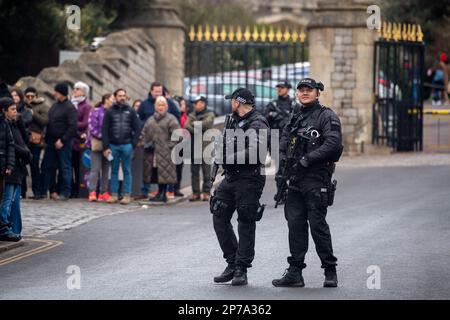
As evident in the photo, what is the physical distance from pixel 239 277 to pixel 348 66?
664 inches

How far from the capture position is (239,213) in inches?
467

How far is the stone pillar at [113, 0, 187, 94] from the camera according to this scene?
1141 inches

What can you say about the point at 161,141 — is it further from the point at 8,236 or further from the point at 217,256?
the point at 217,256

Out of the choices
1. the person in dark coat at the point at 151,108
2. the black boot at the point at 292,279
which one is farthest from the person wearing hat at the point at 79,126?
the black boot at the point at 292,279

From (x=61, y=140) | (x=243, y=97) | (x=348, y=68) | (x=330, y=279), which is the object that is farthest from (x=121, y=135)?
(x=348, y=68)

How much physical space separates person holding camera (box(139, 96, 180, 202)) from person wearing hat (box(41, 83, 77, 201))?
1.19 meters

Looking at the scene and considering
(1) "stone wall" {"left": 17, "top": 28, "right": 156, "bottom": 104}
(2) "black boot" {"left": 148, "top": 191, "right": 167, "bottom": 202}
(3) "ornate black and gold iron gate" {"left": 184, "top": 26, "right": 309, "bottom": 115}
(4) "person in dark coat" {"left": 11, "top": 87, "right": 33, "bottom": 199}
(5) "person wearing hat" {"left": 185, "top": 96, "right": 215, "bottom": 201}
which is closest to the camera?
(4) "person in dark coat" {"left": 11, "top": 87, "right": 33, "bottom": 199}

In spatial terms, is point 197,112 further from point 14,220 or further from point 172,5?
point 172,5

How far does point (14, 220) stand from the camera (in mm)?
15102

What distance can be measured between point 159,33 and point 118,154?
980cm

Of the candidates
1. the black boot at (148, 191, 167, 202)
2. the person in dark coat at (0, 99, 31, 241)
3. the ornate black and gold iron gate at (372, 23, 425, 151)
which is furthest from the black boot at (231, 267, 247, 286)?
the ornate black and gold iron gate at (372, 23, 425, 151)

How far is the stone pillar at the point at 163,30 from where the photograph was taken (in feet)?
95.1

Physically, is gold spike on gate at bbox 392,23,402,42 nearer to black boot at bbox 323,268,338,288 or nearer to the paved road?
the paved road

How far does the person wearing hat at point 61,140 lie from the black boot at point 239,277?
8.60 metres
